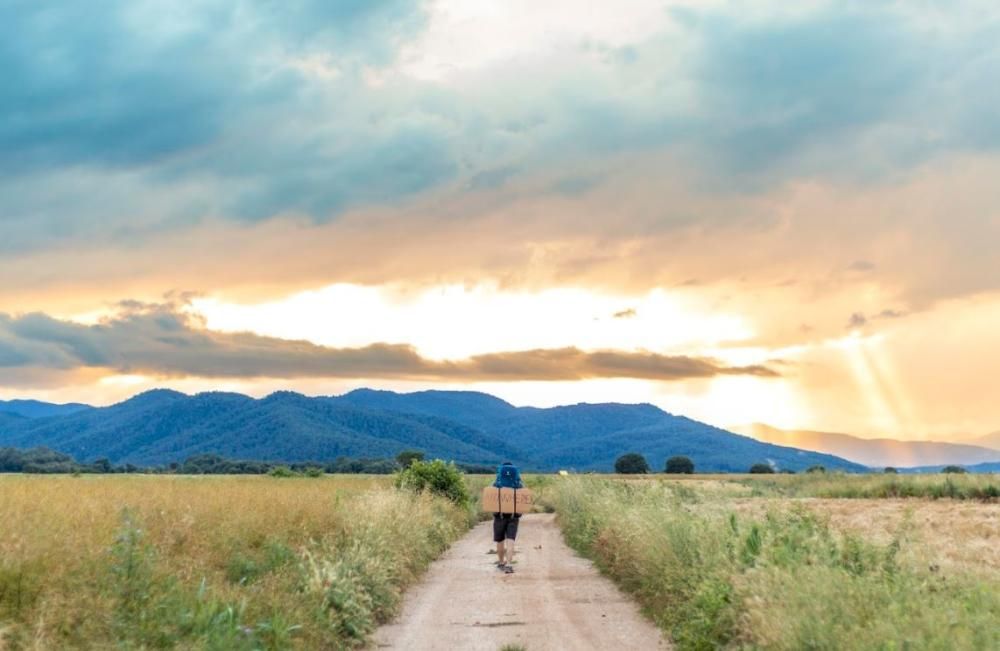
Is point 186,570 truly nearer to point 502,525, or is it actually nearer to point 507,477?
point 502,525

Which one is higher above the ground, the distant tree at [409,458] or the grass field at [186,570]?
the distant tree at [409,458]

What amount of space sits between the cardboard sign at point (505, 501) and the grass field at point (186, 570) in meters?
2.72

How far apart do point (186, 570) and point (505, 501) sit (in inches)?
462

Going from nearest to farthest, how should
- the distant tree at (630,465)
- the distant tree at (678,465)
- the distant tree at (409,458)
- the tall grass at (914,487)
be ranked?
the distant tree at (409,458) → the tall grass at (914,487) → the distant tree at (630,465) → the distant tree at (678,465)

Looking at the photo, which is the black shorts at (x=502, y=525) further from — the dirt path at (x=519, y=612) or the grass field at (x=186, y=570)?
the grass field at (x=186, y=570)

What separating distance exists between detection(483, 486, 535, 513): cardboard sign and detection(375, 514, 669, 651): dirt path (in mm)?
1581

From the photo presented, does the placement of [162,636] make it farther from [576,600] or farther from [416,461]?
[416,461]

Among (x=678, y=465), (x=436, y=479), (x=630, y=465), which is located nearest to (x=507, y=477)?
(x=436, y=479)

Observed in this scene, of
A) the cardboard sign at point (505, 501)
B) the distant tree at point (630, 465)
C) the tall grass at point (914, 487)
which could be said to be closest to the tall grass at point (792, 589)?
the cardboard sign at point (505, 501)

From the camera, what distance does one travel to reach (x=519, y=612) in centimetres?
1678

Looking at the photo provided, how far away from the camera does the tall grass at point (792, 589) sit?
946 cm

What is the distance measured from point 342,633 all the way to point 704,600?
558 centimetres

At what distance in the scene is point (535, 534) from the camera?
38688 millimetres

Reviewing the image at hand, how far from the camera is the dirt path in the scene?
46.3ft
